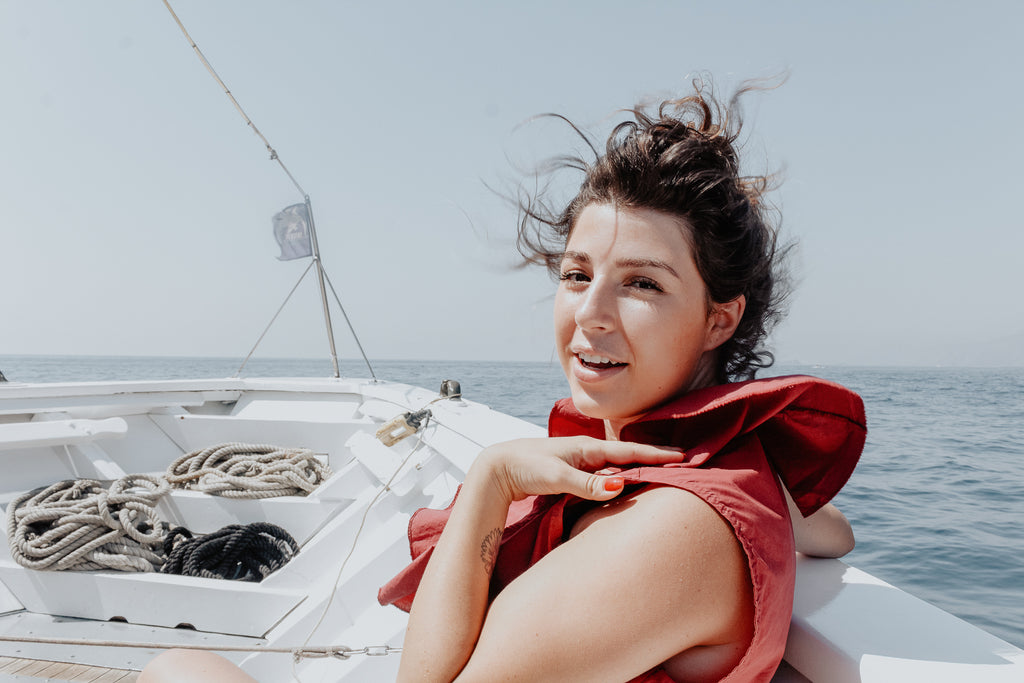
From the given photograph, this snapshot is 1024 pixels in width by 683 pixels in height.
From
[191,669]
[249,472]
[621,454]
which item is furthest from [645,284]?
[249,472]

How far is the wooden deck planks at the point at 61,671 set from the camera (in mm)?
1896

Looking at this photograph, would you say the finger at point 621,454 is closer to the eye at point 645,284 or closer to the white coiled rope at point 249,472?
the eye at point 645,284

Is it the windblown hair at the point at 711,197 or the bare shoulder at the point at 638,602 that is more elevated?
the windblown hair at the point at 711,197

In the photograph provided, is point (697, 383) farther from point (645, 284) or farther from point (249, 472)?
point (249, 472)

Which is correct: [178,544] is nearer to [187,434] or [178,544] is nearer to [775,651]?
[187,434]

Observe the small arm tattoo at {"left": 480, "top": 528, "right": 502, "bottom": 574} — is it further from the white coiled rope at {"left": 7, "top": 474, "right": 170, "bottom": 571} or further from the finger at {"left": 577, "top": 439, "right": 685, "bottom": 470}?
the white coiled rope at {"left": 7, "top": 474, "right": 170, "bottom": 571}

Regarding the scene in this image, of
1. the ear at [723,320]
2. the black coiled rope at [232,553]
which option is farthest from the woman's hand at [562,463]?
the black coiled rope at [232,553]

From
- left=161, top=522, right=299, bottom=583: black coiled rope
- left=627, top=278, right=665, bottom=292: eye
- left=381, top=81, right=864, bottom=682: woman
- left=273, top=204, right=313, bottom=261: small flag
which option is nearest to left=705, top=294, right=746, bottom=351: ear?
left=381, top=81, right=864, bottom=682: woman

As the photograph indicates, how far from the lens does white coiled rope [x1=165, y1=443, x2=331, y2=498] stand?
3.04 m

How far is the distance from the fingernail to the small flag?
15.7ft

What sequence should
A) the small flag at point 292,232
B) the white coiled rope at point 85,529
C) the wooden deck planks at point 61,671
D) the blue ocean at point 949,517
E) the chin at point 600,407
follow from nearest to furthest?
the chin at point 600,407
the wooden deck planks at point 61,671
the white coiled rope at point 85,529
the blue ocean at point 949,517
the small flag at point 292,232

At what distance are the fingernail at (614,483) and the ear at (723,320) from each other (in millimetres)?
403

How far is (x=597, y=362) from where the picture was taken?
1138 millimetres

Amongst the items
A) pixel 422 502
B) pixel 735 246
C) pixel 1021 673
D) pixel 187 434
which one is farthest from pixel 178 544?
pixel 1021 673
